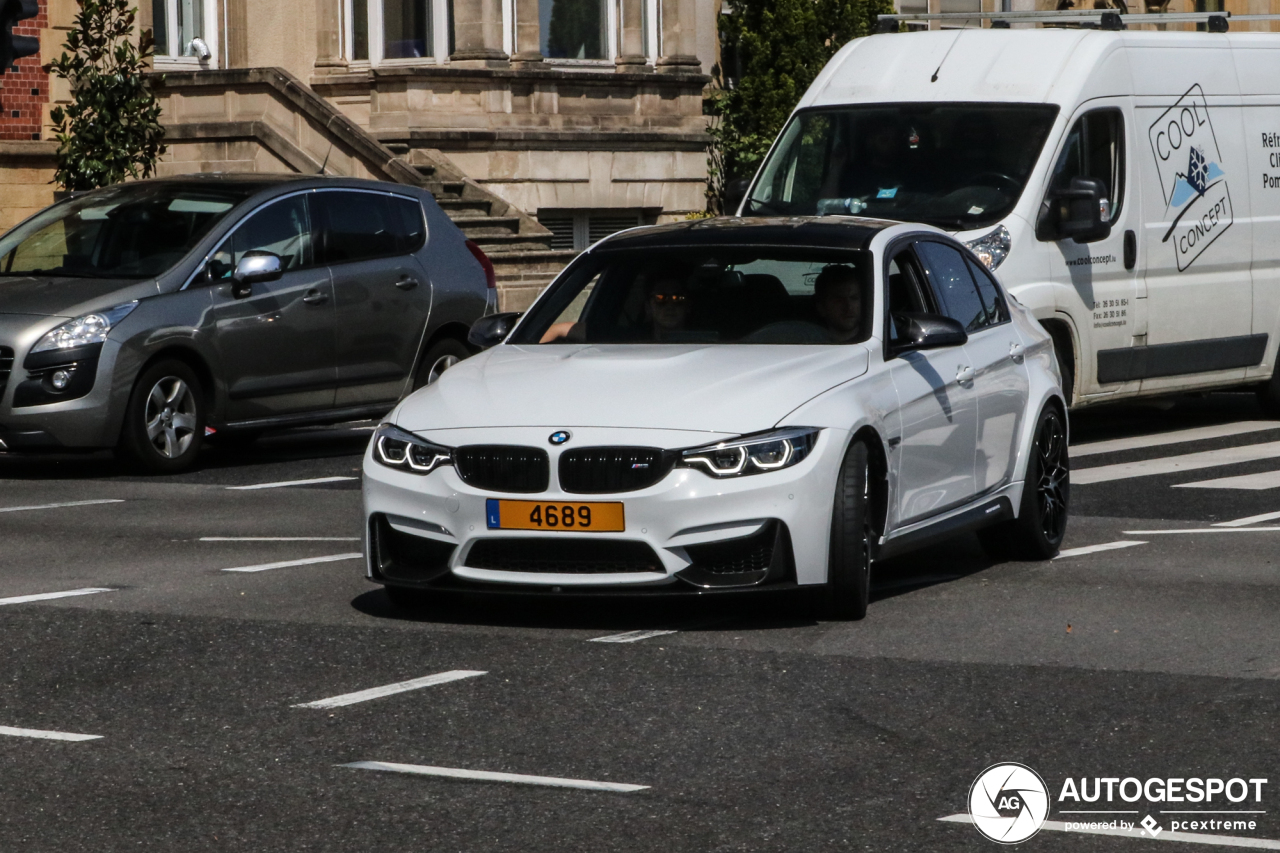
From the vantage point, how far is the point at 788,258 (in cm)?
933

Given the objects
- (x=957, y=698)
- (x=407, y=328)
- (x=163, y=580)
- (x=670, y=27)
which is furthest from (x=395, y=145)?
(x=957, y=698)

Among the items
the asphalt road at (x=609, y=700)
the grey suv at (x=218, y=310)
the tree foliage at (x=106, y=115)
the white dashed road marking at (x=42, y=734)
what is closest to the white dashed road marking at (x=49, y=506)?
the grey suv at (x=218, y=310)

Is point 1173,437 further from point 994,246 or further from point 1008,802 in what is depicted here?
point 1008,802

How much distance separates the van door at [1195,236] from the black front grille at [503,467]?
24.8 feet

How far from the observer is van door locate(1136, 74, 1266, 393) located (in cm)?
Result: 1513

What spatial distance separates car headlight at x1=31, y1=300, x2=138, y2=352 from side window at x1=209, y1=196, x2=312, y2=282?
3.16 ft

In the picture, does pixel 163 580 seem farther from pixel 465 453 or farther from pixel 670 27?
pixel 670 27

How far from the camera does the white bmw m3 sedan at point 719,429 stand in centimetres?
798

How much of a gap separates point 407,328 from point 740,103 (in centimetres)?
1720

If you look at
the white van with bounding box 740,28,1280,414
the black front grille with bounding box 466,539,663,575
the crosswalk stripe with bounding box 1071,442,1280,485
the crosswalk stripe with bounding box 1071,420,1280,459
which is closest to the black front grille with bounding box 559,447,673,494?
the black front grille with bounding box 466,539,663,575

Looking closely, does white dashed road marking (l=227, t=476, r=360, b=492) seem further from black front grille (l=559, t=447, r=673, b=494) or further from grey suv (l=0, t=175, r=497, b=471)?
black front grille (l=559, t=447, r=673, b=494)

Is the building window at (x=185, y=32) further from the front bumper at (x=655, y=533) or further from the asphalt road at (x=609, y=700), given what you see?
the front bumper at (x=655, y=533)

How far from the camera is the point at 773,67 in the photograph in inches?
1253

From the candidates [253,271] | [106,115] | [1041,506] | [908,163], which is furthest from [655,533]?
[106,115]
